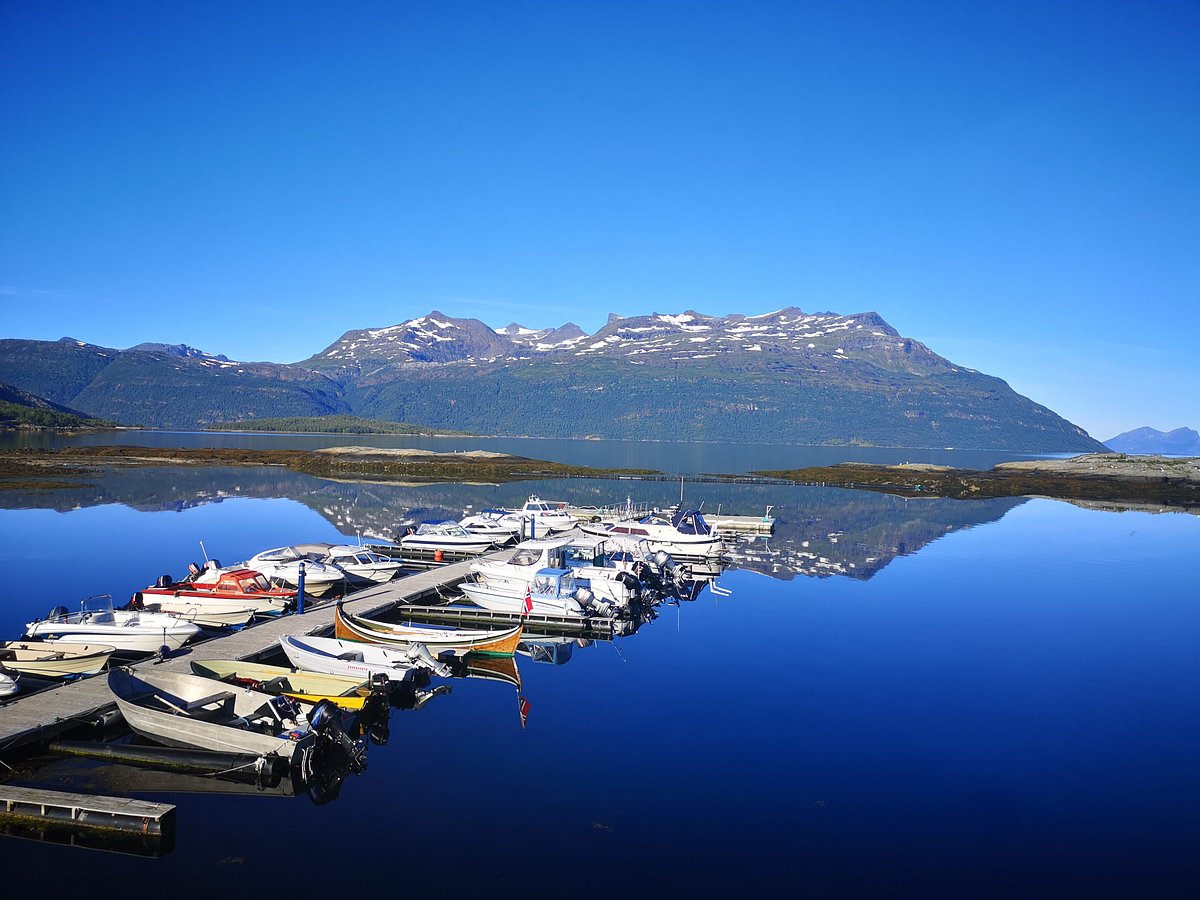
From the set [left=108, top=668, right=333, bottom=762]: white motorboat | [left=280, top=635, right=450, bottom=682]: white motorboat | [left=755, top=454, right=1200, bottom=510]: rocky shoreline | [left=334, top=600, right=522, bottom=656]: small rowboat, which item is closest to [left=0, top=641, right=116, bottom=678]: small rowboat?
[left=108, top=668, right=333, bottom=762]: white motorboat

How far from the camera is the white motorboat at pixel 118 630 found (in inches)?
909

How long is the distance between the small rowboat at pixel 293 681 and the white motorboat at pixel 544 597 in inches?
468

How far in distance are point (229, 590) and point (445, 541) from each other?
51.7ft

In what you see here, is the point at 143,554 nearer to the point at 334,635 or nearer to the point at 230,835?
the point at 334,635

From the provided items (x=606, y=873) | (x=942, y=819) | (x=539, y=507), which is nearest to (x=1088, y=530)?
(x=539, y=507)

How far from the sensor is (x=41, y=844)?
13727 mm

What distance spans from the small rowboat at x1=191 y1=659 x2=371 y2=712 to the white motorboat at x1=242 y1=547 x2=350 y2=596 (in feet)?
37.9

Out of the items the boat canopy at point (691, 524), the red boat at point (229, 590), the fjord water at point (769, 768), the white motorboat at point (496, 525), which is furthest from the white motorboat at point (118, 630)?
the boat canopy at point (691, 524)

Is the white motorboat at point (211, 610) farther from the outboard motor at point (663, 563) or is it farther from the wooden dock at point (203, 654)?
the outboard motor at point (663, 563)

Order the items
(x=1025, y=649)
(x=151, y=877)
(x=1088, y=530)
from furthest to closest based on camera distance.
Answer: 1. (x=1088, y=530)
2. (x=1025, y=649)
3. (x=151, y=877)

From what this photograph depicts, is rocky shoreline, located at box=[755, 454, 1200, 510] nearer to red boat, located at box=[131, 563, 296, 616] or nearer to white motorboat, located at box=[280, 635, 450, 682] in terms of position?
red boat, located at box=[131, 563, 296, 616]

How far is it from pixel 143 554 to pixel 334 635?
68.5 ft

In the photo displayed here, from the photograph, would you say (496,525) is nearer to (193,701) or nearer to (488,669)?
(488,669)

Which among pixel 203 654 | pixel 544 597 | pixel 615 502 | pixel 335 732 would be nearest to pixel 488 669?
pixel 544 597
